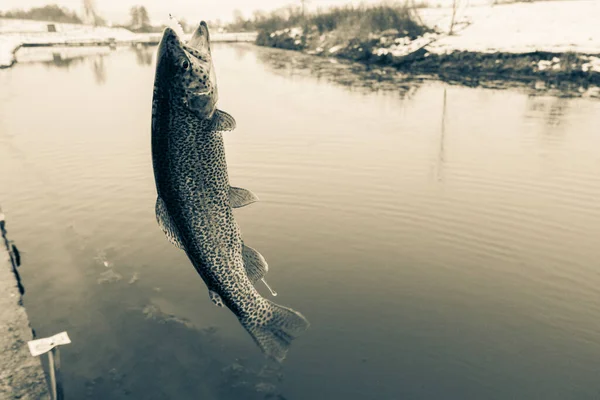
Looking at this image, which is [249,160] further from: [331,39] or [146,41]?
[146,41]

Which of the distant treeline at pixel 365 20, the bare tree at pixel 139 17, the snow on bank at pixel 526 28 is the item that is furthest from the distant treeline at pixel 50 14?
the snow on bank at pixel 526 28

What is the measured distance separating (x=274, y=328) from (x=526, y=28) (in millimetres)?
53405

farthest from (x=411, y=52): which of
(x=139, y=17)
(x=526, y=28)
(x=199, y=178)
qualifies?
(x=139, y=17)

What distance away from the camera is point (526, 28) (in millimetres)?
48594

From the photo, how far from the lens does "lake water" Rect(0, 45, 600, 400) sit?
6.07m

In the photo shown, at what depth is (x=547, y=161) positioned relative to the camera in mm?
14453

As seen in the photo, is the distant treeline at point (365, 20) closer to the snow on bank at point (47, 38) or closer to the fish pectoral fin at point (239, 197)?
the snow on bank at point (47, 38)

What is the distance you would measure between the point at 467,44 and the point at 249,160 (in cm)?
3593

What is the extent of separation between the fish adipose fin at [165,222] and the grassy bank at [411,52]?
3181 cm

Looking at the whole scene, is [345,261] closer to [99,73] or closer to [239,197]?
[239,197]

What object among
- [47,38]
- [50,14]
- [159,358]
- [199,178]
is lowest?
[159,358]

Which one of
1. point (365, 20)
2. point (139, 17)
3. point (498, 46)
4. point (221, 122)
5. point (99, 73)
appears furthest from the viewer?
point (139, 17)

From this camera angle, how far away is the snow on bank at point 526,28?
3791 cm

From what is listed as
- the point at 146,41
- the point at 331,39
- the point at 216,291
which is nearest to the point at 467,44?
the point at 331,39
